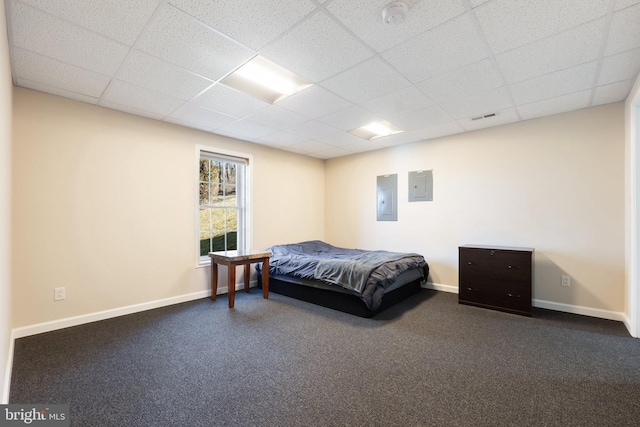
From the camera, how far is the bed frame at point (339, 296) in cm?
319

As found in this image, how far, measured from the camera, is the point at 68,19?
1.75 metres

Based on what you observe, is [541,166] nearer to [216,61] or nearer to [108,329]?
[216,61]

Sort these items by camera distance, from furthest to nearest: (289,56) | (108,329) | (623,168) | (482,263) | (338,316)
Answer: (482,263) → (338,316) → (623,168) → (108,329) → (289,56)

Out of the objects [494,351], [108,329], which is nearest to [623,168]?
[494,351]

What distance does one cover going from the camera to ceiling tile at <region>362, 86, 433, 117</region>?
2.78 meters

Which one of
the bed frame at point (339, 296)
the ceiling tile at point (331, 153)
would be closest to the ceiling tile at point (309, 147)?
the ceiling tile at point (331, 153)

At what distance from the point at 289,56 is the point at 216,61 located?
1.97ft

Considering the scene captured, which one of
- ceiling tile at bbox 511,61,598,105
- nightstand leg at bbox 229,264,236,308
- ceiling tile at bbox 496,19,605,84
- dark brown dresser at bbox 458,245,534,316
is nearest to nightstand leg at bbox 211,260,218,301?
nightstand leg at bbox 229,264,236,308

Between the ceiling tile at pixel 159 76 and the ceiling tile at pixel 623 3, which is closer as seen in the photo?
the ceiling tile at pixel 623 3

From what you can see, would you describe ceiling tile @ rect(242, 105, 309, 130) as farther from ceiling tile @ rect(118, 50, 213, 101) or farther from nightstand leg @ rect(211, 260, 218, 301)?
nightstand leg @ rect(211, 260, 218, 301)

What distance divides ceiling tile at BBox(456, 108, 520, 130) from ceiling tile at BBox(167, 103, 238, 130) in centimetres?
297

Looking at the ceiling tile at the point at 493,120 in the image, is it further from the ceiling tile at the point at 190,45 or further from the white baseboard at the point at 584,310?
the ceiling tile at the point at 190,45

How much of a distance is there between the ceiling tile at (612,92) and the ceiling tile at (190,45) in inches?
130

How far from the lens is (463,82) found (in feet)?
8.38
